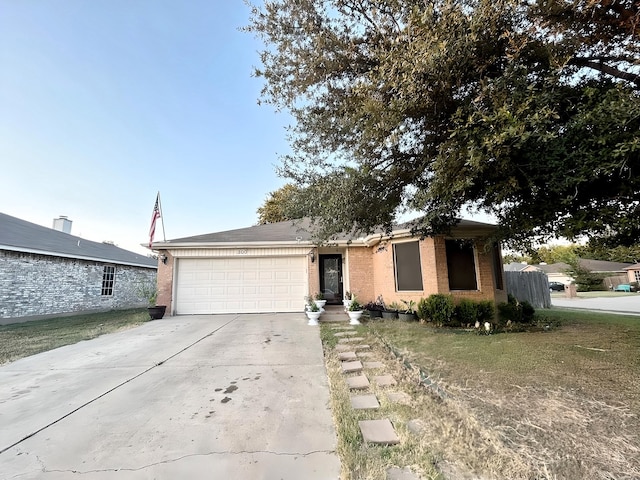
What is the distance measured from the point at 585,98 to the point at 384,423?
480 cm

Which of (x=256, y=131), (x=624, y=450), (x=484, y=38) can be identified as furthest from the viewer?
(x=256, y=131)

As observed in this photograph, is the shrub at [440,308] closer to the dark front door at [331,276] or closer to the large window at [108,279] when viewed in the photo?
the dark front door at [331,276]

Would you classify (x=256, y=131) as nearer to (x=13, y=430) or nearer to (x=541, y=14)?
(x=541, y=14)

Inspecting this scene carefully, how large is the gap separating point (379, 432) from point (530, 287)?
14.6 meters

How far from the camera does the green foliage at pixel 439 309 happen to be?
27.2 feet

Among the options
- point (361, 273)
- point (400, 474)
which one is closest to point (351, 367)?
point (400, 474)

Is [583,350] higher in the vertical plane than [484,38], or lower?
lower

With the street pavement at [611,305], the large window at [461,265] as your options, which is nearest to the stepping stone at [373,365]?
the large window at [461,265]

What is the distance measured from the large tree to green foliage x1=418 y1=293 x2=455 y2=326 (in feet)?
9.74

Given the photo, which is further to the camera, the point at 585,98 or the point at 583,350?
the point at 583,350

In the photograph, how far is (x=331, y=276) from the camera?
1291 cm

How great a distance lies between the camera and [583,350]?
18.3 feet

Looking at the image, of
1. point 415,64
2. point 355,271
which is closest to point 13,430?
point 415,64

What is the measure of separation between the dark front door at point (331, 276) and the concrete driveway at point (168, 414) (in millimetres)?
6614
